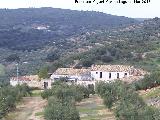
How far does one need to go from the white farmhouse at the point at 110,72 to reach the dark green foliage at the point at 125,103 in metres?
15.5

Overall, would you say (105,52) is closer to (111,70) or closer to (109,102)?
(111,70)

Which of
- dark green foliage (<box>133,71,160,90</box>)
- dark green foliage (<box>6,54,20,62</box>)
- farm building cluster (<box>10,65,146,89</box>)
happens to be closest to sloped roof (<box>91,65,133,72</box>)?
farm building cluster (<box>10,65,146,89</box>)

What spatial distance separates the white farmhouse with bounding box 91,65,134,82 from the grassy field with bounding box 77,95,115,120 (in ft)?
40.5

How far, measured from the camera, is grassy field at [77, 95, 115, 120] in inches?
1740

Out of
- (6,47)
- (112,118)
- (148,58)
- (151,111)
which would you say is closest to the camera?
(151,111)

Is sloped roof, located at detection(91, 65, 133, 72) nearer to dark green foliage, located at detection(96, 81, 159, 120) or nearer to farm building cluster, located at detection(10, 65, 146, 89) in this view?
farm building cluster, located at detection(10, 65, 146, 89)

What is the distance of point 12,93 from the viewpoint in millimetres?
55031

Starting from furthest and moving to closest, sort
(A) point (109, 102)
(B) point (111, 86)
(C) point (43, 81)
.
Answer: (C) point (43, 81)
(B) point (111, 86)
(A) point (109, 102)

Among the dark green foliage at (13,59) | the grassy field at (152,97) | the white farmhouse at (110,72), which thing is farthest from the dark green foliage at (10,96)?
the dark green foliage at (13,59)

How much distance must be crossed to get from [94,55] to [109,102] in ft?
136

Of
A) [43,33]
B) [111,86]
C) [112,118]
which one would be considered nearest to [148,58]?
[111,86]

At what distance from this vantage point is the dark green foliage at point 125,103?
31959mm

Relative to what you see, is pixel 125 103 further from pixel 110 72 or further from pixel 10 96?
pixel 110 72

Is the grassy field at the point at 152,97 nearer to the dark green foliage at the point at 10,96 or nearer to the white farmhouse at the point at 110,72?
the white farmhouse at the point at 110,72
